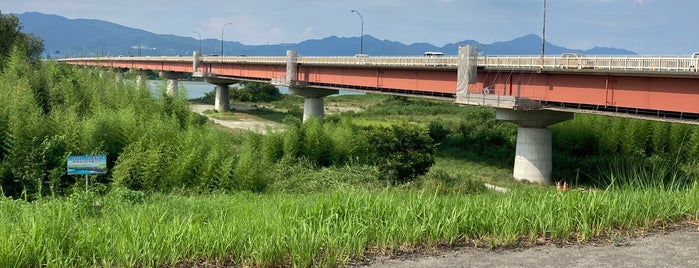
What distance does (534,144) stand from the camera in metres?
33.9

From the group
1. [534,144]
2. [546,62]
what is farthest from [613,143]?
[546,62]

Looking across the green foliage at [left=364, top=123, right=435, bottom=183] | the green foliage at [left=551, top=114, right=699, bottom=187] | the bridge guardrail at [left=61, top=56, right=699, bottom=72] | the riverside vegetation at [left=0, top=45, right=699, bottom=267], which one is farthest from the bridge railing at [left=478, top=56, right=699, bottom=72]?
the green foliage at [left=551, top=114, right=699, bottom=187]

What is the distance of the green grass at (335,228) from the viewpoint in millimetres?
6984

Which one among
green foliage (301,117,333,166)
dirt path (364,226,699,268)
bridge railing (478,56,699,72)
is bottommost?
green foliage (301,117,333,166)

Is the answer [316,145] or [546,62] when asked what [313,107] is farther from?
[546,62]

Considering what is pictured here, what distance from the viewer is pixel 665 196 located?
933cm

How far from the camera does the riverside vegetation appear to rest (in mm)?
7281

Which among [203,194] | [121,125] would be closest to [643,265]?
[203,194]

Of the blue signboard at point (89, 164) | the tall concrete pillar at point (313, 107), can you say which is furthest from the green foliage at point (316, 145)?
the tall concrete pillar at point (313, 107)

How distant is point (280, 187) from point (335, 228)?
17712 millimetres

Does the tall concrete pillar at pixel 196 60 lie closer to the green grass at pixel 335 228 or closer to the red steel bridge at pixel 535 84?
the red steel bridge at pixel 535 84

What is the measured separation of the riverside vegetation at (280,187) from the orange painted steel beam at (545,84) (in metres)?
3.64

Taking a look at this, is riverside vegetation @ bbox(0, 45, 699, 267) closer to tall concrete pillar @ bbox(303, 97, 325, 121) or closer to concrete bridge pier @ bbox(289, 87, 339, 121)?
concrete bridge pier @ bbox(289, 87, 339, 121)

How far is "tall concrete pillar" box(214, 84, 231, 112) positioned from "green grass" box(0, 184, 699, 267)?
67010mm
